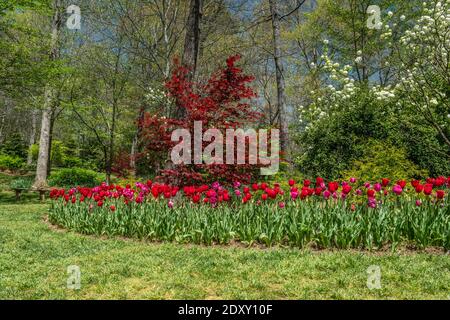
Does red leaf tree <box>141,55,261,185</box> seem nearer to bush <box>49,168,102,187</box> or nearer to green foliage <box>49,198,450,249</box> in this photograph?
green foliage <box>49,198,450,249</box>

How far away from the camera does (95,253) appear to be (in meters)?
6.80

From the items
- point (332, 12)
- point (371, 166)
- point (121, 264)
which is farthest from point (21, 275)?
point (332, 12)

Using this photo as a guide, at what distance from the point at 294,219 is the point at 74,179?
1835cm

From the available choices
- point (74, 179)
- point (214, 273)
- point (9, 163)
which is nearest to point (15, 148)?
point (9, 163)

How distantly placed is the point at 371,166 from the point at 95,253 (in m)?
7.66

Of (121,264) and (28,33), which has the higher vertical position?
(28,33)

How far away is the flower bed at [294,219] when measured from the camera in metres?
6.32

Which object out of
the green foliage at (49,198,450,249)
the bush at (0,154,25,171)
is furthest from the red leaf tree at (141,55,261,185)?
the bush at (0,154,25,171)

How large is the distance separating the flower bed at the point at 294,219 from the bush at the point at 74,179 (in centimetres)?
1384

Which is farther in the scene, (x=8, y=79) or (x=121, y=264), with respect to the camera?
(x=8, y=79)

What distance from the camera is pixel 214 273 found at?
5.36 metres

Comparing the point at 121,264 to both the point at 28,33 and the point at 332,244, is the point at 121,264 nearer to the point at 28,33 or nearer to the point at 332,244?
the point at 332,244

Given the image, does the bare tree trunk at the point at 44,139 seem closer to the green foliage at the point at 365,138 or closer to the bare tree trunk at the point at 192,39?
the bare tree trunk at the point at 192,39

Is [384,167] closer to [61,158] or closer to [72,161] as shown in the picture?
[72,161]
